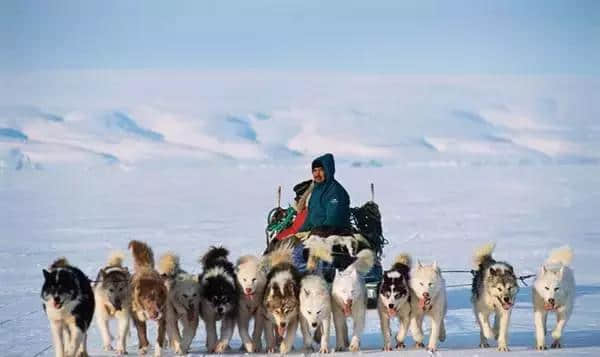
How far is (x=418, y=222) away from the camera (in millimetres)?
22156

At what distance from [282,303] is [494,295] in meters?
1.74

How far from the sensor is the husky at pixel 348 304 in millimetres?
7793

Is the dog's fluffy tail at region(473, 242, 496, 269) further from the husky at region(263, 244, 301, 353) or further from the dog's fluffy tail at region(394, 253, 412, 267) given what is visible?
the husky at region(263, 244, 301, 353)

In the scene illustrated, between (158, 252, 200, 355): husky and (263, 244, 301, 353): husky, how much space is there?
0.57m

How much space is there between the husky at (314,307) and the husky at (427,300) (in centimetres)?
74

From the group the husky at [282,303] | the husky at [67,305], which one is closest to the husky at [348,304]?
the husky at [282,303]

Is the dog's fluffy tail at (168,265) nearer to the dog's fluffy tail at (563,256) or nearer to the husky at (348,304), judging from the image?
the husky at (348,304)

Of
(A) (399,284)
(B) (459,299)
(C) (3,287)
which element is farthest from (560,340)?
(C) (3,287)

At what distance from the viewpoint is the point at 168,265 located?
799 cm

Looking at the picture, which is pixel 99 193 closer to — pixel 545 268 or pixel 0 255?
pixel 0 255

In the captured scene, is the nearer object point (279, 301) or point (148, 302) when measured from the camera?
point (148, 302)

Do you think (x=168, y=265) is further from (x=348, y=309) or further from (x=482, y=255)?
(x=482, y=255)

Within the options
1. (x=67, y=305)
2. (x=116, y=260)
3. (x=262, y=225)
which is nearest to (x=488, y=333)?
(x=116, y=260)

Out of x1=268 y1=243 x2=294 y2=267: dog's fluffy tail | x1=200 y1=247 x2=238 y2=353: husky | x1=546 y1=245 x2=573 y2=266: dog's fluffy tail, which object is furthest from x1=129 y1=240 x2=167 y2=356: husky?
x1=546 y1=245 x2=573 y2=266: dog's fluffy tail
